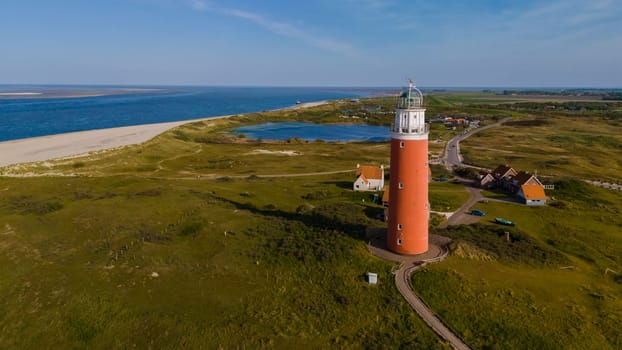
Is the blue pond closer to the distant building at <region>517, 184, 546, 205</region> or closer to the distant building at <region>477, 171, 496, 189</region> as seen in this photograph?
the distant building at <region>477, 171, 496, 189</region>

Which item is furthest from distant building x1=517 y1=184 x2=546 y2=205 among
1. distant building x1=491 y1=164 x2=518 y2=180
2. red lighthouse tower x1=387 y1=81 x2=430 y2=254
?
red lighthouse tower x1=387 y1=81 x2=430 y2=254

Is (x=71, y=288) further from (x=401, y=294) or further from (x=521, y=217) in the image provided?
(x=521, y=217)

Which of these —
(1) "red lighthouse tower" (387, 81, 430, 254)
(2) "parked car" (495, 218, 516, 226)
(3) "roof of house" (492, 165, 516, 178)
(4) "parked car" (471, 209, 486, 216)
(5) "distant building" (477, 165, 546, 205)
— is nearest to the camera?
(1) "red lighthouse tower" (387, 81, 430, 254)

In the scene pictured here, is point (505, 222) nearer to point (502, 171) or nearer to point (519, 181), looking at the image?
point (519, 181)

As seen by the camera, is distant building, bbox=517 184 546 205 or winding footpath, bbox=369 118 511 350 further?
distant building, bbox=517 184 546 205

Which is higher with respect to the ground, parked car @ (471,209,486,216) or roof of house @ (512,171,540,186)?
roof of house @ (512,171,540,186)

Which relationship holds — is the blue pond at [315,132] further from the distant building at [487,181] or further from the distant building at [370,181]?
the distant building at [370,181]

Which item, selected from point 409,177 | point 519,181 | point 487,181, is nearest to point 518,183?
point 519,181

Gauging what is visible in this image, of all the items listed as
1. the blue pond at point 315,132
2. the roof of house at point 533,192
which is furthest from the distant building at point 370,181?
the blue pond at point 315,132
